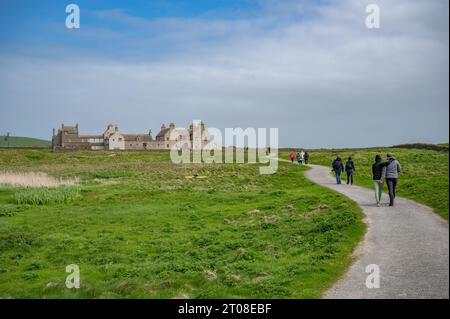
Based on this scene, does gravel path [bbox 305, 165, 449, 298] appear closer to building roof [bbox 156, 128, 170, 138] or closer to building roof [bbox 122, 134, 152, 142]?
building roof [bbox 156, 128, 170, 138]

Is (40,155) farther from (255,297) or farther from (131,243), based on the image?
(255,297)

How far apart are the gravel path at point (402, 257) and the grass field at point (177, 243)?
0.65 metres

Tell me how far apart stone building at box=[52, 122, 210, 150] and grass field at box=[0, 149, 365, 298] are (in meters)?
109

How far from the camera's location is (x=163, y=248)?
2006 cm

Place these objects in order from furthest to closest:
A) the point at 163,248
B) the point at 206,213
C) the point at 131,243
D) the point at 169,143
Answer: the point at 169,143, the point at 206,213, the point at 131,243, the point at 163,248

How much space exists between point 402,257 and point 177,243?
10.6m

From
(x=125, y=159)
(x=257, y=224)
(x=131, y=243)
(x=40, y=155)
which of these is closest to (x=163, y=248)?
(x=131, y=243)

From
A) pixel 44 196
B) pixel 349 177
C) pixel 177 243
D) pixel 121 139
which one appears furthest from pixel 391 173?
pixel 121 139

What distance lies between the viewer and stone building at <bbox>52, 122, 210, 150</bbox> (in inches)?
5719

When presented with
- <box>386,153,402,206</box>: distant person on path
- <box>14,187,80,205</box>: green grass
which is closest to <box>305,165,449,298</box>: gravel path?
<box>386,153,402,206</box>: distant person on path

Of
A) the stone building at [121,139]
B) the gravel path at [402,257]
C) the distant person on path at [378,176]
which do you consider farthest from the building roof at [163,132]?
the gravel path at [402,257]

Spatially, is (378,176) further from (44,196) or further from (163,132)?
(163,132)

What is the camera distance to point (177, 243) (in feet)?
68.9
